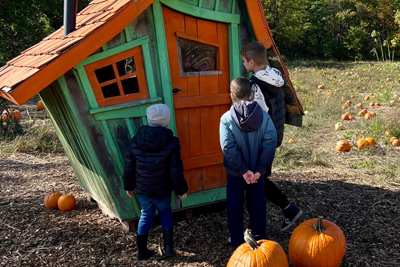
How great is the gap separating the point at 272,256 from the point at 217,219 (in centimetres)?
141

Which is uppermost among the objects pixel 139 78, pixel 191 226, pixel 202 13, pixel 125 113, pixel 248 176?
pixel 202 13

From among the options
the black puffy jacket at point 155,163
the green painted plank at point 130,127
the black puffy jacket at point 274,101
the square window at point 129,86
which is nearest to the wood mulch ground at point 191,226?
the black puffy jacket at point 155,163

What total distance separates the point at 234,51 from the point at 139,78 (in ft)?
3.42

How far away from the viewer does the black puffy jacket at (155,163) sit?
10.8 feet

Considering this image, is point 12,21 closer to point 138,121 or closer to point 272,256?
point 138,121

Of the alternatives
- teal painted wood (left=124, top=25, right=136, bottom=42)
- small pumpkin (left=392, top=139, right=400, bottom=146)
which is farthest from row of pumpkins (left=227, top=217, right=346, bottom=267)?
small pumpkin (left=392, top=139, right=400, bottom=146)

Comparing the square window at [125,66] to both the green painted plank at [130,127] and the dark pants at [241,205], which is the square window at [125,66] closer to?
the green painted plank at [130,127]

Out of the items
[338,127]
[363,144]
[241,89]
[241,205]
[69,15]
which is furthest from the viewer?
[338,127]

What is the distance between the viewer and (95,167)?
3.68m

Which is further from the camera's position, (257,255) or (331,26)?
(331,26)

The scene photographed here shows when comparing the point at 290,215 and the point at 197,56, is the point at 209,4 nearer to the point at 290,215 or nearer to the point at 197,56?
the point at 197,56

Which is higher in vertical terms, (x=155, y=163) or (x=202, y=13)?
(x=202, y=13)

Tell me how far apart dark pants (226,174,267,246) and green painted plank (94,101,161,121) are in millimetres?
1007

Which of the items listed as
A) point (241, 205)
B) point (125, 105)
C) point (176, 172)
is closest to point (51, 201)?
point (125, 105)
